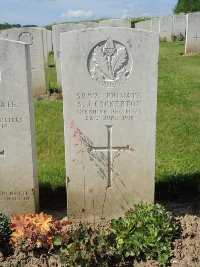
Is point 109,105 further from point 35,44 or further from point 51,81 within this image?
point 51,81

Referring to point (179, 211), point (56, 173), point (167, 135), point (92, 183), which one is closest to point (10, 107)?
point (92, 183)

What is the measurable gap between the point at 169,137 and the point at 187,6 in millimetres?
34203

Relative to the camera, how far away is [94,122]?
3840 millimetres

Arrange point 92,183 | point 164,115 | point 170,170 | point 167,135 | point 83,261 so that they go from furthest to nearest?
1. point 164,115
2. point 167,135
3. point 170,170
4. point 92,183
5. point 83,261

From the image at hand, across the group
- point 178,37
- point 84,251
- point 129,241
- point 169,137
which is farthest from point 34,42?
point 178,37

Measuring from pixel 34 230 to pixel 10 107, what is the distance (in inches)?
45.7

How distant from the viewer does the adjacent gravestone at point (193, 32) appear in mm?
14632

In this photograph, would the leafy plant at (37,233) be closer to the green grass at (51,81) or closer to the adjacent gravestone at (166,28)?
the green grass at (51,81)

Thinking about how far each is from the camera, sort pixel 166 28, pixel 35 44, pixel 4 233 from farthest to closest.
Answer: pixel 166 28 → pixel 35 44 → pixel 4 233

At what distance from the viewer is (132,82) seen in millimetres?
3705

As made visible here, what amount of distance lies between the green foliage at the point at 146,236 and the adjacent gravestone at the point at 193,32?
12332 millimetres

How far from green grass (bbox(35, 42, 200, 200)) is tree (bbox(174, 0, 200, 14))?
27.4 metres

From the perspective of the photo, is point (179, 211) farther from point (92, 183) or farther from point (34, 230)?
point (34, 230)

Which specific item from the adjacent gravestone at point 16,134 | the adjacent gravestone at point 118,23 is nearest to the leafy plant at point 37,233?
the adjacent gravestone at point 16,134
